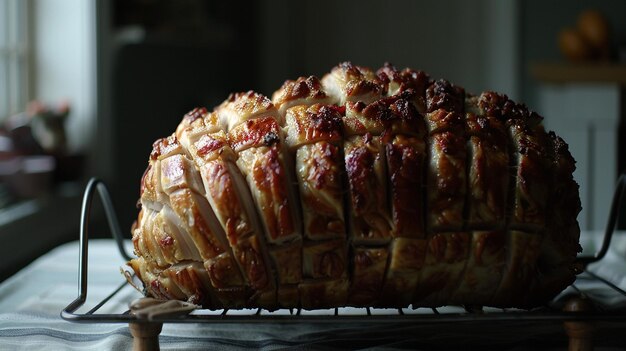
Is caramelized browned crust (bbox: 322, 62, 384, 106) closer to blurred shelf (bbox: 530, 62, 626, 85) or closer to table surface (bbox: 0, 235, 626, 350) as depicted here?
table surface (bbox: 0, 235, 626, 350)

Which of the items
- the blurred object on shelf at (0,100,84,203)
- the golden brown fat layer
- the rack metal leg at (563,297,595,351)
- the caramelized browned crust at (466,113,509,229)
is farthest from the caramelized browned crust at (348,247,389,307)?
the blurred object on shelf at (0,100,84,203)

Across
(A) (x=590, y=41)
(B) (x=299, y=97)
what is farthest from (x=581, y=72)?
(B) (x=299, y=97)

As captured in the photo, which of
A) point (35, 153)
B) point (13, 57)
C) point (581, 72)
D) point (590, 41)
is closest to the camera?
point (35, 153)

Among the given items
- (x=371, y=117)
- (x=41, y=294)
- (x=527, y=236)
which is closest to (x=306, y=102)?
(x=371, y=117)

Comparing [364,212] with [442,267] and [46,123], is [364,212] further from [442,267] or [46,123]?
[46,123]

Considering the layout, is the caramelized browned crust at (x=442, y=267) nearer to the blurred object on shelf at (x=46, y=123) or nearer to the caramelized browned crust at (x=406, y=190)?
the caramelized browned crust at (x=406, y=190)

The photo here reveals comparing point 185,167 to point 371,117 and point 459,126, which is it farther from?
point 459,126

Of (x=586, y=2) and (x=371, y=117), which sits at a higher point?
(x=586, y=2)
